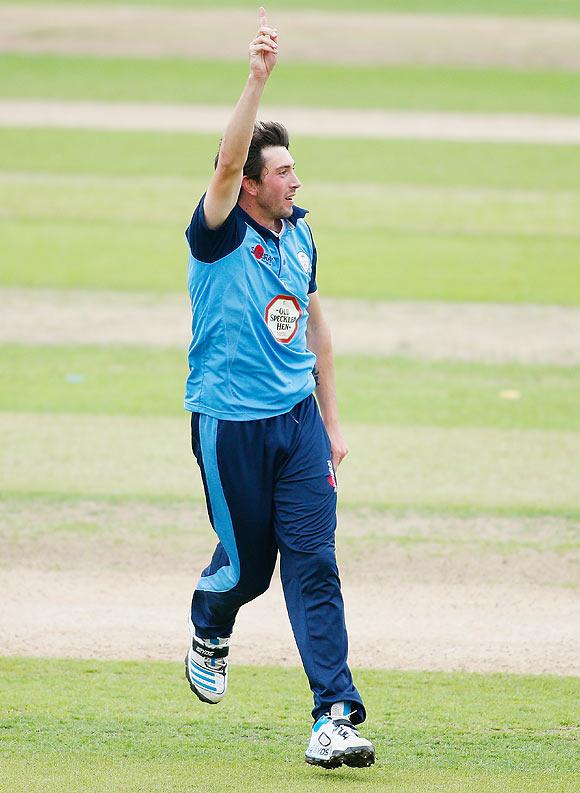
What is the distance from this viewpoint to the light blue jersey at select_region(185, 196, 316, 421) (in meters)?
5.30

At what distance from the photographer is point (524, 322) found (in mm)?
15070

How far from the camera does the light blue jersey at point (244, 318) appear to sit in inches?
209

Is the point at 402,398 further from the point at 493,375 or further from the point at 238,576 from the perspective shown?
the point at 238,576

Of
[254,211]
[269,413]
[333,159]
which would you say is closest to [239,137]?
[254,211]

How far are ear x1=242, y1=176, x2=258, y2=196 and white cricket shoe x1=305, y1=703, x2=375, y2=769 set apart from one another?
74.1 inches

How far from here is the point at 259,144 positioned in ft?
17.9

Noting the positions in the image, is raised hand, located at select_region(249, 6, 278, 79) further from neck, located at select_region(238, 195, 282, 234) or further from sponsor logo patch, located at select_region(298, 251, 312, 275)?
sponsor logo patch, located at select_region(298, 251, 312, 275)

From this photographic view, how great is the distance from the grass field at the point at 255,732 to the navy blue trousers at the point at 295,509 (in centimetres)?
39

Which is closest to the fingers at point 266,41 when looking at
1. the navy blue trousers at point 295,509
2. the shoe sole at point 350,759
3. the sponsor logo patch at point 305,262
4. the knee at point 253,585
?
the sponsor logo patch at point 305,262

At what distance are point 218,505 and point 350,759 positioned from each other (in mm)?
1045

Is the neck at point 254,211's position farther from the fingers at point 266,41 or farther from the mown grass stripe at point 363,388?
the mown grass stripe at point 363,388

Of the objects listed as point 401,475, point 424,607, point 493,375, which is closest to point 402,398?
point 493,375

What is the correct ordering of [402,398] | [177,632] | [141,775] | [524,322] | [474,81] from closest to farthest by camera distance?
[141,775], [177,632], [402,398], [524,322], [474,81]

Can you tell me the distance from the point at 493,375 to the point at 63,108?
17.5 m
